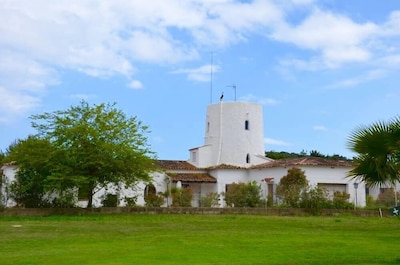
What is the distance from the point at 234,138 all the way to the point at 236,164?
7.54 ft

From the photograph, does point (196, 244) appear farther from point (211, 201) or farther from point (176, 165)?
point (176, 165)

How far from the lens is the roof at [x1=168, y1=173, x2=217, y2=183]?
47.4 m

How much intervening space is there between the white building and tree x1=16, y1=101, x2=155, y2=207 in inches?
448

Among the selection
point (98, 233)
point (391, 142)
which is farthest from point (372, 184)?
point (98, 233)

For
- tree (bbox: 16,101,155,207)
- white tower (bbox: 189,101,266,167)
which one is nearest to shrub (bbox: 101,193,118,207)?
tree (bbox: 16,101,155,207)

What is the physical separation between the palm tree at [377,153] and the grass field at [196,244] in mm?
2034

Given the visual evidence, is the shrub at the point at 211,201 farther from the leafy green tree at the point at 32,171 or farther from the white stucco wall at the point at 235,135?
the white stucco wall at the point at 235,135

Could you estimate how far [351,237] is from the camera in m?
20.0

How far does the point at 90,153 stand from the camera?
31797mm

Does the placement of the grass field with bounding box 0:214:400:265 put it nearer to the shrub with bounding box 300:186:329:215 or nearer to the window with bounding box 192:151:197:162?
the shrub with bounding box 300:186:329:215

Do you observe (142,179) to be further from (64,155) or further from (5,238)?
(5,238)

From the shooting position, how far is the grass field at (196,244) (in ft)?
44.8

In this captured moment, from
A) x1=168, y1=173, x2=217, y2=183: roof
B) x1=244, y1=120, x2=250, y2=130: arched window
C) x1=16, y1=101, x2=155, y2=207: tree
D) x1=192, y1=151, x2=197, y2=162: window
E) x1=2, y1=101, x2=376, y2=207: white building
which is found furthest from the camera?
x1=192, y1=151, x2=197, y2=162: window

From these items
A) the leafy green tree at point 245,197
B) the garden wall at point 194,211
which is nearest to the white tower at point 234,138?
the leafy green tree at point 245,197
